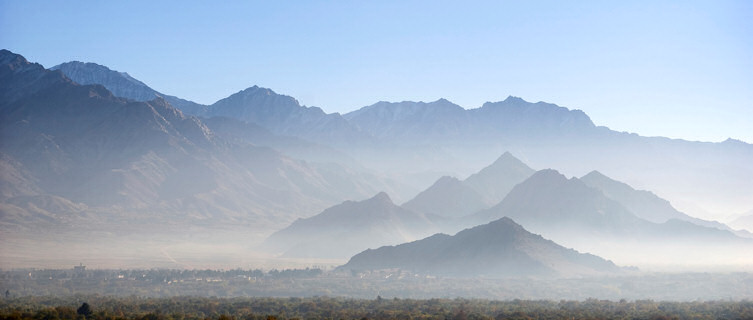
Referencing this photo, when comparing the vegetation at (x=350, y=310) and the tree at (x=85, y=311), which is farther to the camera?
the tree at (x=85, y=311)

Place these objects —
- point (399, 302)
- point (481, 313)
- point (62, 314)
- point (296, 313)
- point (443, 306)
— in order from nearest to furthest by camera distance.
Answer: point (62, 314) → point (481, 313) → point (296, 313) → point (443, 306) → point (399, 302)

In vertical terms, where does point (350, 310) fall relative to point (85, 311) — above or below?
below

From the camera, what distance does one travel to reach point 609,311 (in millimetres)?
136625

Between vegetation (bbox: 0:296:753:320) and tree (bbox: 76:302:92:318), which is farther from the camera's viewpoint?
tree (bbox: 76:302:92:318)

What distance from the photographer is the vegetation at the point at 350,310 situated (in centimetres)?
12269

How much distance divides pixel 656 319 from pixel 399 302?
5654 cm

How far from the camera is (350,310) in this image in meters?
137

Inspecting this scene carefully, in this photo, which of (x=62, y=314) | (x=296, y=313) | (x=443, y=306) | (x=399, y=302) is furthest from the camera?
(x=399, y=302)

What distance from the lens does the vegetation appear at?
403 feet

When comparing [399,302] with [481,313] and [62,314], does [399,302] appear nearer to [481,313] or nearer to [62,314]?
[481,313]

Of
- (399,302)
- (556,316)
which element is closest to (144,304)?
(399,302)

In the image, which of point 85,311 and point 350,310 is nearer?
point 85,311

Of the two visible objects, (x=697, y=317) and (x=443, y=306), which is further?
(x=443, y=306)

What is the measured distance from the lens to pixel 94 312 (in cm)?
12494
